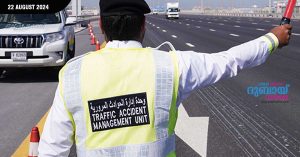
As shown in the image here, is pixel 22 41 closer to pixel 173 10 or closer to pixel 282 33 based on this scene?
pixel 282 33

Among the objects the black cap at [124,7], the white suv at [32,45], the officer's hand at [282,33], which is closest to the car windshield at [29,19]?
the white suv at [32,45]

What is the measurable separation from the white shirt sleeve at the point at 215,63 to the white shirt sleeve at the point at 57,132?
0.51m

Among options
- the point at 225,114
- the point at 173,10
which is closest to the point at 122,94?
the point at 225,114

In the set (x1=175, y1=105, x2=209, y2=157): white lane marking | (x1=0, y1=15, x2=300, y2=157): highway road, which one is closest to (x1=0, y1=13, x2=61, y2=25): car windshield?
(x1=0, y1=15, x2=300, y2=157): highway road

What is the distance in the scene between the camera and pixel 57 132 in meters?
2.02

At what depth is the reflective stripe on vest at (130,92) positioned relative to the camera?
6.47 ft

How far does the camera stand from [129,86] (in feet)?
6.37

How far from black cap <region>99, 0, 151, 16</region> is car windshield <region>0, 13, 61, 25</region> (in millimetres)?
9924

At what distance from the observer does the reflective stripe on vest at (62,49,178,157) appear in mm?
1972

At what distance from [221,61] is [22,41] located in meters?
9.32

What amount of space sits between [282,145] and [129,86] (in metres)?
4.41

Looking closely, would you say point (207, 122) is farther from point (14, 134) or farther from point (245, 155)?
point (14, 134)

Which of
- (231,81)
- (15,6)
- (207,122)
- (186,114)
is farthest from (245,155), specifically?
(15,6)

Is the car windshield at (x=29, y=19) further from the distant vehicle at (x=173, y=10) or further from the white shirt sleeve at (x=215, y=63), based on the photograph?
the distant vehicle at (x=173, y=10)
